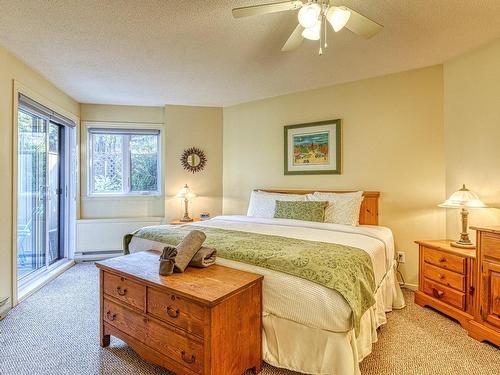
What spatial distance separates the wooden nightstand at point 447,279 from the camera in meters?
2.21

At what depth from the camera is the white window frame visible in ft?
13.8

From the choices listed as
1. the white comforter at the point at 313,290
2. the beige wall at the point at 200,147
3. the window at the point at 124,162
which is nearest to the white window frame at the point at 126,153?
the window at the point at 124,162

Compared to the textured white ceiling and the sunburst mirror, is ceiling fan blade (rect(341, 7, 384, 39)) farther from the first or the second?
the sunburst mirror

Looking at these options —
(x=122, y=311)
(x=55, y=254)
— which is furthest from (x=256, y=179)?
(x=55, y=254)

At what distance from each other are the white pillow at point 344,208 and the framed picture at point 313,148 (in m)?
0.45

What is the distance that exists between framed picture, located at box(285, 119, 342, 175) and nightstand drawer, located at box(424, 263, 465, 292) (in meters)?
1.39

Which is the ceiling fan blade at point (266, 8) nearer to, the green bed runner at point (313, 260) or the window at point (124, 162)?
the green bed runner at point (313, 260)

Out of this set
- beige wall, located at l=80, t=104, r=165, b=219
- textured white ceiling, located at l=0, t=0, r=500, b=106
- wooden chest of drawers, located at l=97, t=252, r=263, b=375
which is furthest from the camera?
beige wall, located at l=80, t=104, r=165, b=219

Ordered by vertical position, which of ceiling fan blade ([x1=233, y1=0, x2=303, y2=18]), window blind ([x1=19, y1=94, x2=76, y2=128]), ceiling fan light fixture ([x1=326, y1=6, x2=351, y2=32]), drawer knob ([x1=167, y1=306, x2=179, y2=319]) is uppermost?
ceiling fan blade ([x1=233, y1=0, x2=303, y2=18])

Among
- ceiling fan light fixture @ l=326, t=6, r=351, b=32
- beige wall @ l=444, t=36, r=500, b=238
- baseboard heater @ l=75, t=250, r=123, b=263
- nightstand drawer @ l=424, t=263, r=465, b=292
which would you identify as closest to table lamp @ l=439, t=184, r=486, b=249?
beige wall @ l=444, t=36, r=500, b=238

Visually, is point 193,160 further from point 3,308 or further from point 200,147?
point 3,308

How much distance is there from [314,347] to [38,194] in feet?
11.2

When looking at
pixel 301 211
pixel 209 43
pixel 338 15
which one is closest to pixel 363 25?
pixel 338 15

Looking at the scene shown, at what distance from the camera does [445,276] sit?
239 centimetres
